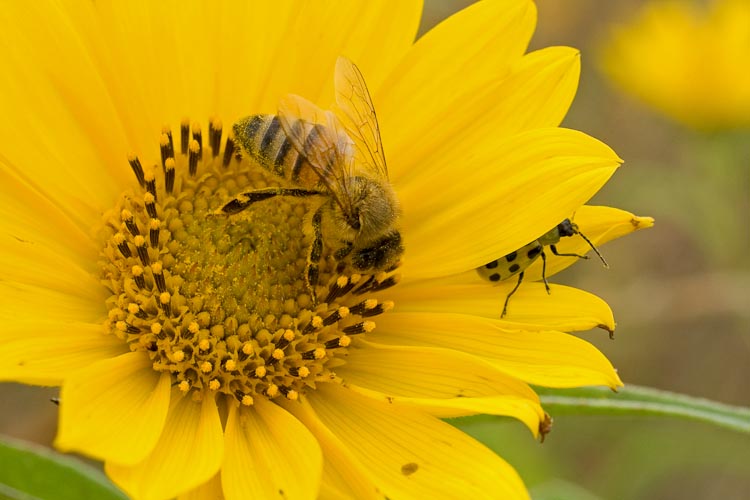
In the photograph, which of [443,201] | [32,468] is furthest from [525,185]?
[32,468]

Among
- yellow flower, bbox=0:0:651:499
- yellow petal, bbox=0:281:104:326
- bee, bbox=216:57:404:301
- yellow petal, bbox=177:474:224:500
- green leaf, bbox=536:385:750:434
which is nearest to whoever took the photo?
yellow petal, bbox=177:474:224:500

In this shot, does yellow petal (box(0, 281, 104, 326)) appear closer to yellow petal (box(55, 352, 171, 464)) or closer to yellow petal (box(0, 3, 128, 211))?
yellow petal (box(55, 352, 171, 464))

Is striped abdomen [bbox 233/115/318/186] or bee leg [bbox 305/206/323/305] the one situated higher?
striped abdomen [bbox 233/115/318/186]

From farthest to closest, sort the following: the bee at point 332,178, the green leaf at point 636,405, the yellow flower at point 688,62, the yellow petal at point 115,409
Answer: the yellow flower at point 688,62
the bee at point 332,178
the green leaf at point 636,405
the yellow petal at point 115,409

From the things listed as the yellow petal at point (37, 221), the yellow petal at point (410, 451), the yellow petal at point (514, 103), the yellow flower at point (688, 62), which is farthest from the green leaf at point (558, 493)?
the yellow flower at point (688, 62)

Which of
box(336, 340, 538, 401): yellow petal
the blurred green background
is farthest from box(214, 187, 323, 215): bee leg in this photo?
the blurred green background

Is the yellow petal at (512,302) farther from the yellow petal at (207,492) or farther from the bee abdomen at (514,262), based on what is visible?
the yellow petal at (207,492)
